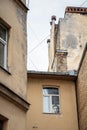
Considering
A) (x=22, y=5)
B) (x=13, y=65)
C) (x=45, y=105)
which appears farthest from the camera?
A: (x=45, y=105)

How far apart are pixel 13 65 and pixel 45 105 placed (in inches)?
278

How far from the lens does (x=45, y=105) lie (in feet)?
65.0

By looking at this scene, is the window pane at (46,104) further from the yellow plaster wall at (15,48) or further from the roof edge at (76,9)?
the roof edge at (76,9)

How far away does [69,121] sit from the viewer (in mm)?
19250

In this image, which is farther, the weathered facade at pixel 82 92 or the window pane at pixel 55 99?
the window pane at pixel 55 99

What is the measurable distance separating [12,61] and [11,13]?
197cm

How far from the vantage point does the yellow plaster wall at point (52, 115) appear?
19.0 m

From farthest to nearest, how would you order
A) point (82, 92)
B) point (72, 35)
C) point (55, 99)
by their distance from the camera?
1. point (72, 35)
2. point (55, 99)
3. point (82, 92)

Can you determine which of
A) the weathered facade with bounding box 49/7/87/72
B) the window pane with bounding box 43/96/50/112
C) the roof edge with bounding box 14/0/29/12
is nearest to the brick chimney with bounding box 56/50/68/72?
the weathered facade with bounding box 49/7/87/72

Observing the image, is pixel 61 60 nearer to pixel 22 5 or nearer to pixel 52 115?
pixel 52 115

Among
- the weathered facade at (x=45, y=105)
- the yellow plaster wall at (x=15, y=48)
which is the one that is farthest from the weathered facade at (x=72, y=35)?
the yellow plaster wall at (x=15, y=48)

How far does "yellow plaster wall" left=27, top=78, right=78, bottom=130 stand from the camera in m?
19.0

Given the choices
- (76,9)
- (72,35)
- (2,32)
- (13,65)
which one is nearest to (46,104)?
(13,65)

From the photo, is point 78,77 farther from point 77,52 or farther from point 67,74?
point 77,52
